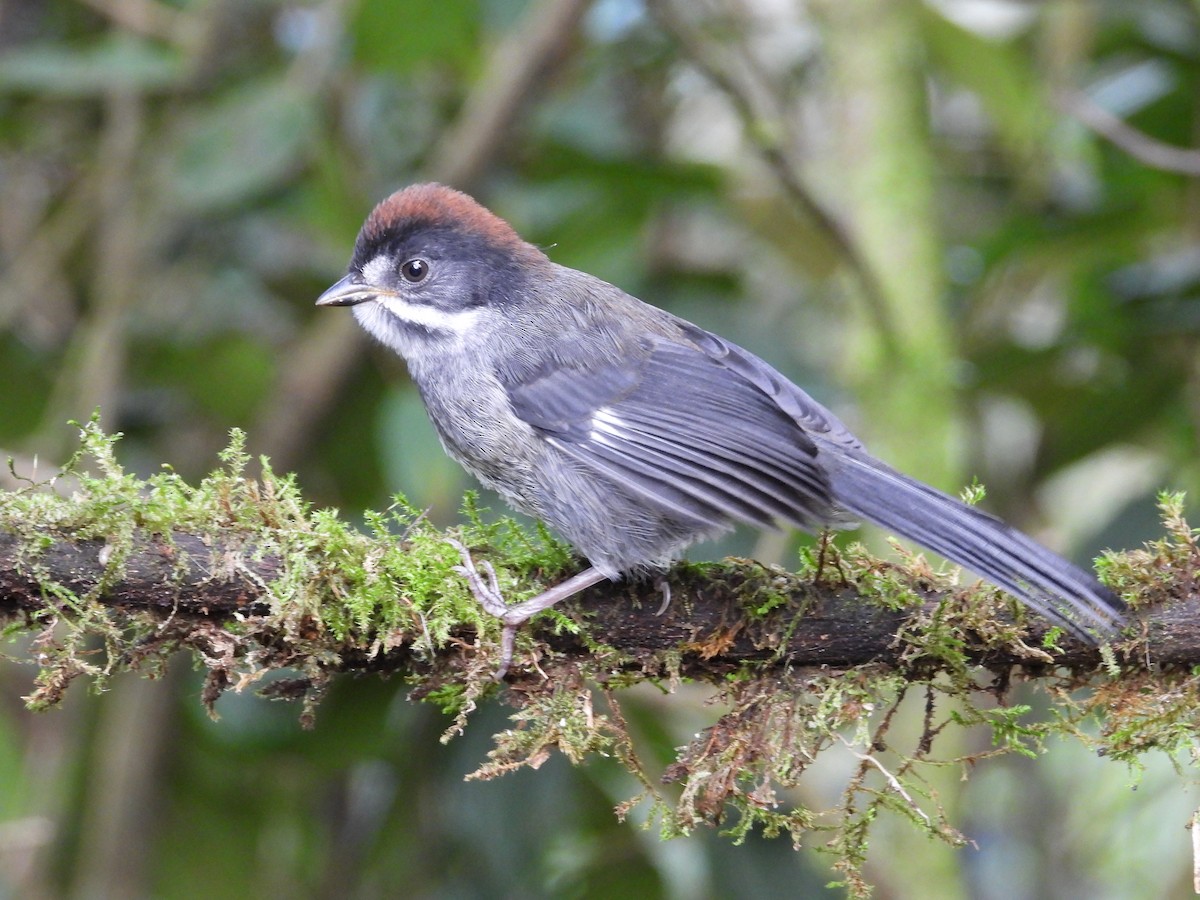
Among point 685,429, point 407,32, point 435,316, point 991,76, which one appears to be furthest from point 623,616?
point 991,76

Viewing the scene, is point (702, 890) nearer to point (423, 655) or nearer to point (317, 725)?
point (317, 725)

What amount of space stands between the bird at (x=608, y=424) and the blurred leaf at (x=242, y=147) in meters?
0.83

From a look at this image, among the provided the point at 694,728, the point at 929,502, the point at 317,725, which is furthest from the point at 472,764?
the point at 929,502

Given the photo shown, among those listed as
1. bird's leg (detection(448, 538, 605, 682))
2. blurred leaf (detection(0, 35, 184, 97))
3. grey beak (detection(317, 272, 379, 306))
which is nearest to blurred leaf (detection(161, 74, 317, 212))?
blurred leaf (detection(0, 35, 184, 97))

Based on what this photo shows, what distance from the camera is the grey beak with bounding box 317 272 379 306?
10.9ft

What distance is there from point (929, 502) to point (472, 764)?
180 centimetres

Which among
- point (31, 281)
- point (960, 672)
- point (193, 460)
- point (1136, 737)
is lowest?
point (1136, 737)

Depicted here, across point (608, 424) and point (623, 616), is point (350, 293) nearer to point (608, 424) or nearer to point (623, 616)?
point (608, 424)

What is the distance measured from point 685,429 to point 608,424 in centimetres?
19

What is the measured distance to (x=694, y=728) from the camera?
4.27 m

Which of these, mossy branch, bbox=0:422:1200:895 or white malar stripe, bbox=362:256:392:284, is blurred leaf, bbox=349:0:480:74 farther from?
mossy branch, bbox=0:422:1200:895

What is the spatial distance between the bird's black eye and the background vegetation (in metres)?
0.61

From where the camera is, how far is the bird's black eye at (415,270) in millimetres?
3324

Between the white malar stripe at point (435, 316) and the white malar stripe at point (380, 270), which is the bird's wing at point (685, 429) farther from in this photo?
the white malar stripe at point (380, 270)
